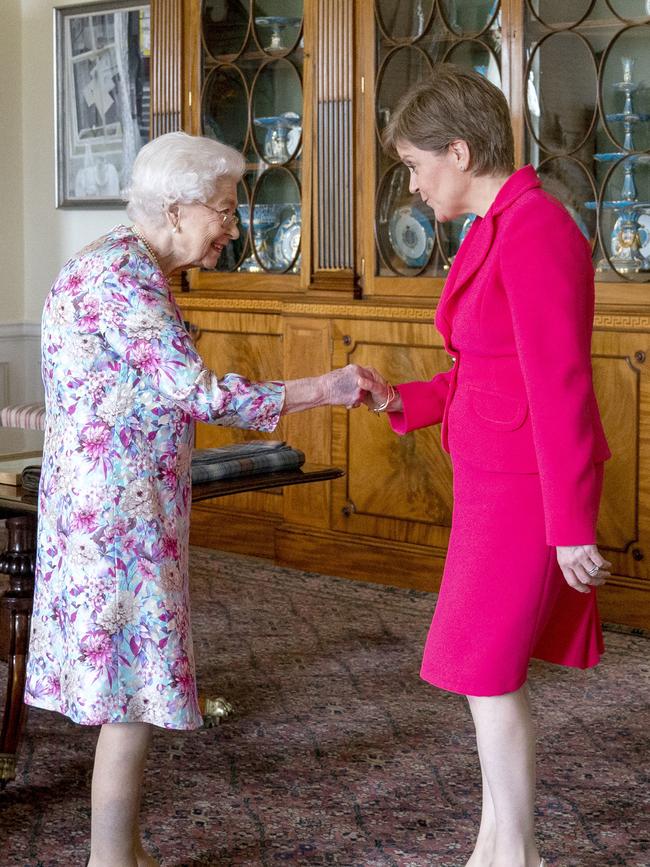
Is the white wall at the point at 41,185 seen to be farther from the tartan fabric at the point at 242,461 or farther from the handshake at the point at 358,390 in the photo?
the handshake at the point at 358,390

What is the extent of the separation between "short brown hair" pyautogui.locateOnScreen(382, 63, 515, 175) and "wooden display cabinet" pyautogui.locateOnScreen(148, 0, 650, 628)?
6.33ft

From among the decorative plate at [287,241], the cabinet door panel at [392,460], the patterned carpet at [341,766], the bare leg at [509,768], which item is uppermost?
the decorative plate at [287,241]

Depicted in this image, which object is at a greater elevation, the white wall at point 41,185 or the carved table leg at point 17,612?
the white wall at point 41,185

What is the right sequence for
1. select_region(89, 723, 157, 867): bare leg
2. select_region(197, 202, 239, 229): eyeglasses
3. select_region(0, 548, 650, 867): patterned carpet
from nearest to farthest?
select_region(89, 723, 157, 867): bare leg
select_region(197, 202, 239, 229): eyeglasses
select_region(0, 548, 650, 867): patterned carpet

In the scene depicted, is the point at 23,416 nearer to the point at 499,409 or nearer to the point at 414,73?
the point at 414,73

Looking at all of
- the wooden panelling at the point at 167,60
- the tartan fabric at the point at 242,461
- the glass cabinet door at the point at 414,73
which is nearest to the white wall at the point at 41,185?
the wooden panelling at the point at 167,60

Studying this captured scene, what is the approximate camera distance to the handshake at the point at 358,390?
2.30m

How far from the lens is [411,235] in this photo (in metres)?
4.44

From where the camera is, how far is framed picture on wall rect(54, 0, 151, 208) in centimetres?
577

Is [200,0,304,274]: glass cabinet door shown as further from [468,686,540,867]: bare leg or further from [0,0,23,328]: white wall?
[468,686,540,867]: bare leg

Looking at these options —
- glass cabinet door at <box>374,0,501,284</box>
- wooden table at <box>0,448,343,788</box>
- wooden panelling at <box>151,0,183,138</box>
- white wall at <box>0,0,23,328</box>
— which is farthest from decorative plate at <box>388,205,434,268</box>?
white wall at <box>0,0,23,328</box>

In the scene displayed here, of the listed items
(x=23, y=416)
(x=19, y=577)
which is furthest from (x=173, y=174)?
(x=23, y=416)

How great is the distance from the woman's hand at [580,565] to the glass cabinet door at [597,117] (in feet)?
7.19

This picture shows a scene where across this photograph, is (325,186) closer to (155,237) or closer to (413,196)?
(413,196)
